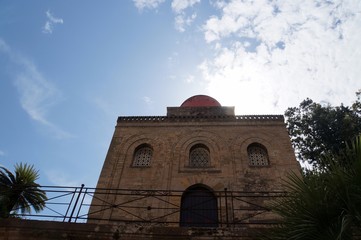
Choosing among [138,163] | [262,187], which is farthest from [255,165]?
[138,163]

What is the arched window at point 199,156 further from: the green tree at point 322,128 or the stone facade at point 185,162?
the green tree at point 322,128

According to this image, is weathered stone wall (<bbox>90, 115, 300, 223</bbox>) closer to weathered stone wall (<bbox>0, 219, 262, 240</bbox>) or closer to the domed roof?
the domed roof

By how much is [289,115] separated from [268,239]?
648 inches

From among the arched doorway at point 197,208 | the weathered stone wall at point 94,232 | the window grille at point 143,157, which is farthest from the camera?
the window grille at point 143,157

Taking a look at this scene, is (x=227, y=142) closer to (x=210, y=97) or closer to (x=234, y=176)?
(x=234, y=176)

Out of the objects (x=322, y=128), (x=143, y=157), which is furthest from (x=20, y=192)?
(x=322, y=128)

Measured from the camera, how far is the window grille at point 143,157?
12.9 metres

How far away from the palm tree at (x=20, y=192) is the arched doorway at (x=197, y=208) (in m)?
6.55

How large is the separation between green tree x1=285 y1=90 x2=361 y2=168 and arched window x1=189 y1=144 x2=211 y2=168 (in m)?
7.02

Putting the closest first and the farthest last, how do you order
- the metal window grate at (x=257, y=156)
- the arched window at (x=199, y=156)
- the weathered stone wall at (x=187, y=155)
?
the weathered stone wall at (x=187, y=155) → the metal window grate at (x=257, y=156) → the arched window at (x=199, y=156)

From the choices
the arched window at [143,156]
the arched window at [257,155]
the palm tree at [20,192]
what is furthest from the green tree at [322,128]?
the palm tree at [20,192]

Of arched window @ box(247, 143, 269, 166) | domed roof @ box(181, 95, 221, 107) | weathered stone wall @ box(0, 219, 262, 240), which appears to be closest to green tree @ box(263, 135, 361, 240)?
weathered stone wall @ box(0, 219, 262, 240)

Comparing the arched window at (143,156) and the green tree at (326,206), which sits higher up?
the arched window at (143,156)

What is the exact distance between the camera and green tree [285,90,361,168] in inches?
616
